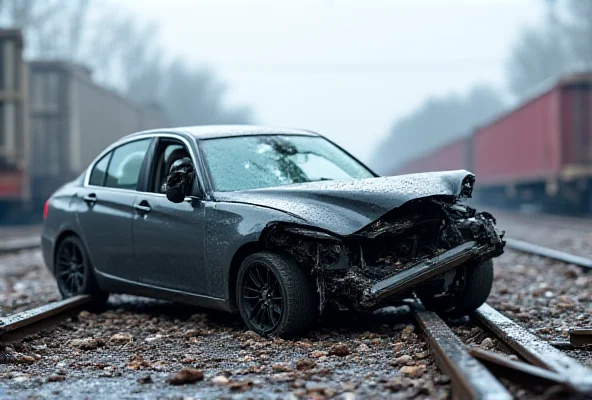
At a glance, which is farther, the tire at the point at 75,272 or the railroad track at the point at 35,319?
the tire at the point at 75,272

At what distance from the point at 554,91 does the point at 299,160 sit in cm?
1707

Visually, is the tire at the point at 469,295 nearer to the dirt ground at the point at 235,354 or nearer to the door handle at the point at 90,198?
the dirt ground at the point at 235,354

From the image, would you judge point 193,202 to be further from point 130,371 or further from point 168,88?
point 168,88

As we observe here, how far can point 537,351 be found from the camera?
4336mm

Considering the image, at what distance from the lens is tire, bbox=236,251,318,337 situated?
5316 millimetres

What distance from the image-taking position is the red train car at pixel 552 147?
2172 centimetres

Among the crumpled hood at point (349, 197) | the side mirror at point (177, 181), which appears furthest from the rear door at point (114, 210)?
the crumpled hood at point (349, 197)

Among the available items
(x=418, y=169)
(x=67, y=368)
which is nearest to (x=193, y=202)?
(x=67, y=368)

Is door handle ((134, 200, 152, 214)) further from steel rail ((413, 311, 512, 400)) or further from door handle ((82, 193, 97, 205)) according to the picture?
steel rail ((413, 311, 512, 400))

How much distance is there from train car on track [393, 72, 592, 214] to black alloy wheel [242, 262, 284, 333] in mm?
17064

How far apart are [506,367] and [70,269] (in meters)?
4.67

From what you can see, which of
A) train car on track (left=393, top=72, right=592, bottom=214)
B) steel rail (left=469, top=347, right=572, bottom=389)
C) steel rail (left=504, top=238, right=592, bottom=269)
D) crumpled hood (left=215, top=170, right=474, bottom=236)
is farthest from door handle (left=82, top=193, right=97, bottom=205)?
train car on track (left=393, top=72, right=592, bottom=214)

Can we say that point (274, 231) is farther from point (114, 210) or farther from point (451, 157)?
point (451, 157)

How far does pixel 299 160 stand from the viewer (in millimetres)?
6547
